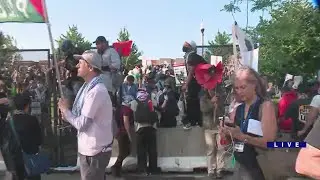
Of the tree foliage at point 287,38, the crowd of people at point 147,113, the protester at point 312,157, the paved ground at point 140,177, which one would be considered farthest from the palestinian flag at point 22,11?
the tree foliage at point 287,38

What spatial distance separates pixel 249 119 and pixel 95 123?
1475mm

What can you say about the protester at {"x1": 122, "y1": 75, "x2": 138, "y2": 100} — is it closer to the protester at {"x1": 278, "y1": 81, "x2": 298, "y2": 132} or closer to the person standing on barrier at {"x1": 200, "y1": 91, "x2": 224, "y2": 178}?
the person standing on barrier at {"x1": 200, "y1": 91, "x2": 224, "y2": 178}

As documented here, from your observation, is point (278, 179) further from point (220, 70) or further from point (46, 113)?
point (46, 113)

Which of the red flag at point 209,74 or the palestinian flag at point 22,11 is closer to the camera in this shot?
the palestinian flag at point 22,11

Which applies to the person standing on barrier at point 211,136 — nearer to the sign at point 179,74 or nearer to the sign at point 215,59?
the sign at point 215,59

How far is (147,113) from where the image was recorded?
8938mm

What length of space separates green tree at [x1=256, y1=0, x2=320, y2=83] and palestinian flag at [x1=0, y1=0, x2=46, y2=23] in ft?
46.0

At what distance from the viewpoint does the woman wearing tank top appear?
4191 millimetres

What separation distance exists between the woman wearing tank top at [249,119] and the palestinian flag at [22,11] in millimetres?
2967

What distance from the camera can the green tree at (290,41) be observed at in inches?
820

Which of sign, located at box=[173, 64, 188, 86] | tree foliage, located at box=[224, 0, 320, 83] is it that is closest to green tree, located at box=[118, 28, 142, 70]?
sign, located at box=[173, 64, 188, 86]

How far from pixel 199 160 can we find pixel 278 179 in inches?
81.7

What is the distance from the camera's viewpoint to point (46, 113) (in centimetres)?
951

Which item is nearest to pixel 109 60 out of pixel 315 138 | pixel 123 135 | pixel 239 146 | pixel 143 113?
pixel 143 113
